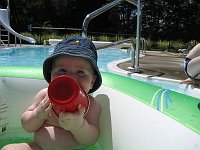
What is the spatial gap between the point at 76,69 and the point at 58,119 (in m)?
0.29

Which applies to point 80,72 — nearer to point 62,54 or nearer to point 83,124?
point 62,54

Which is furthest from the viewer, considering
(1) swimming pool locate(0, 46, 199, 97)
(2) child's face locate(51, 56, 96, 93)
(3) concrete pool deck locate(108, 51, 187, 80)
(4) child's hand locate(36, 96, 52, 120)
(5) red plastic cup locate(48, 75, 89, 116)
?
(3) concrete pool deck locate(108, 51, 187, 80)

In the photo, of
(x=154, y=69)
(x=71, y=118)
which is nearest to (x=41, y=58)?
(x=154, y=69)

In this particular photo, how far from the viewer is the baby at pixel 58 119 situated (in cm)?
170

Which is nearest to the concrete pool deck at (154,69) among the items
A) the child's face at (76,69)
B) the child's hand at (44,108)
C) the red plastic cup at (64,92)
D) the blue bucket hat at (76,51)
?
the blue bucket hat at (76,51)

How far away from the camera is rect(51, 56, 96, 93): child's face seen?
1691mm

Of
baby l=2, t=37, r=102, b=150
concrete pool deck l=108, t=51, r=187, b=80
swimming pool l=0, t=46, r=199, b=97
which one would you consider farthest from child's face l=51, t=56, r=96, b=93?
concrete pool deck l=108, t=51, r=187, b=80

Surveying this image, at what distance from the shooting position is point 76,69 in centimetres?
170

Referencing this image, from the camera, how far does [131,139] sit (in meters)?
1.56

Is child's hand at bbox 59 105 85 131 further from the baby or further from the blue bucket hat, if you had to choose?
the blue bucket hat

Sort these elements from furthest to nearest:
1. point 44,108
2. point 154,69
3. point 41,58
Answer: point 41,58 < point 154,69 < point 44,108

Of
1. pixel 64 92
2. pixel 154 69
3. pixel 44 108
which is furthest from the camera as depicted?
pixel 154 69

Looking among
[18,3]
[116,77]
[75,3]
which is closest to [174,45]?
[75,3]

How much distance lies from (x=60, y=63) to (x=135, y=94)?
44 cm
